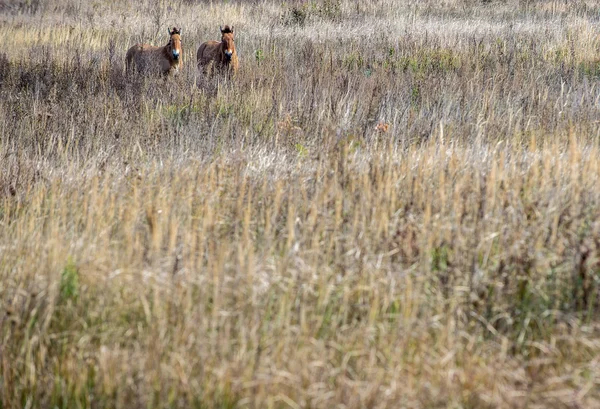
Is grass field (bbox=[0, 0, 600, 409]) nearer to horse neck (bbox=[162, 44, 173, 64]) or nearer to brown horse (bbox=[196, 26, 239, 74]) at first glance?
brown horse (bbox=[196, 26, 239, 74])

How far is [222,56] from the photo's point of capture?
11.3 meters

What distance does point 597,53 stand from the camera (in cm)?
1147

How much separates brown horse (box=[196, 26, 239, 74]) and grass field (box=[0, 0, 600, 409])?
298 cm

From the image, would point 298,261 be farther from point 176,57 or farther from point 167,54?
point 167,54

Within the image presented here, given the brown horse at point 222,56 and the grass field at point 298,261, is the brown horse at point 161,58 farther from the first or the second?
the grass field at point 298,261

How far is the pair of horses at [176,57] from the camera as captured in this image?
11.1m

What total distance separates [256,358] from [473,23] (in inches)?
556

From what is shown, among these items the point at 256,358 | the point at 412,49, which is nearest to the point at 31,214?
the point at 256,358

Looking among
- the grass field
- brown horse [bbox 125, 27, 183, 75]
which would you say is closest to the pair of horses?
brown horse [bbox 125, 27, 183, 75]

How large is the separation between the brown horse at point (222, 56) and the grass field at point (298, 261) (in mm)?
2977

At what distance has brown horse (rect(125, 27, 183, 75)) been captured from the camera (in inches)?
444

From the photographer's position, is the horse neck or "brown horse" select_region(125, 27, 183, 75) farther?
the horse neck

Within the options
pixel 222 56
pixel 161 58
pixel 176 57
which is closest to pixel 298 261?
pixel 222 56

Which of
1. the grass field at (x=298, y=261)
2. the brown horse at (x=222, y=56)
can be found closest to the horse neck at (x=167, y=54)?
the brown horse at (x=222, y=56)
